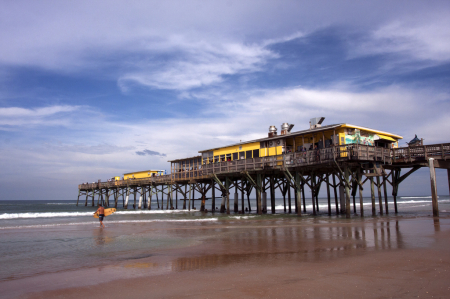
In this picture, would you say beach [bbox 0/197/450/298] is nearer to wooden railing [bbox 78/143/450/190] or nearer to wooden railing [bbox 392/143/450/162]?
wooden railing [bbox 78/143/450/190]

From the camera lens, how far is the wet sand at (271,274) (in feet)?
19.4

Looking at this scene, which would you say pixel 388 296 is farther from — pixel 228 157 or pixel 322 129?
pixel 228 157

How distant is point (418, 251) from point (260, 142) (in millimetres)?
19780

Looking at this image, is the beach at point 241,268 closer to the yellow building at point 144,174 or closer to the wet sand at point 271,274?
the wet sand at point 271,274

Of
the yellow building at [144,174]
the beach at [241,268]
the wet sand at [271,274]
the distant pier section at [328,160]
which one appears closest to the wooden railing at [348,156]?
the distant pier section at [328,160]

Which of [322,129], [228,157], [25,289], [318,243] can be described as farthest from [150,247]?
[228,157]

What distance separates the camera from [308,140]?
25.5 meters

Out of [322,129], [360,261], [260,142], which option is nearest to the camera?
[360,261]

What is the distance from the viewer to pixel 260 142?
28344 mm

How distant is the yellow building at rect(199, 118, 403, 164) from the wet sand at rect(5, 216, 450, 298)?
12.0 meters

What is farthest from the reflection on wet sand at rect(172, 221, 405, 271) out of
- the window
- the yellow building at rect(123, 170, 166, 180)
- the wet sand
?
the yellow building at rect(123, 170, 166, 180)

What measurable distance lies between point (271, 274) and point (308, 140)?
19.6 m

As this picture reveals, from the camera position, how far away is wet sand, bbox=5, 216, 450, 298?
5.92 metres

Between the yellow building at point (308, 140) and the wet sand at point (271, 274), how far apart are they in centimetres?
1200
